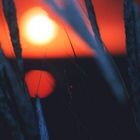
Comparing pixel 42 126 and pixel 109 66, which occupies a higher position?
pixel 109 66

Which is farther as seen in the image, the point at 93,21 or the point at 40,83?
the point at 40,83

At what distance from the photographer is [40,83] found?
2.88ft

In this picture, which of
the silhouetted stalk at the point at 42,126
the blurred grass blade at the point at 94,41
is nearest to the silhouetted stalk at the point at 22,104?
the silhouetted stalk at the point at 42,126

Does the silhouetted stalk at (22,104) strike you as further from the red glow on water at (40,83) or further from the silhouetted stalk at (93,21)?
the silhouetted stalk at (93,21)

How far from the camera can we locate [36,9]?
0.86 meters

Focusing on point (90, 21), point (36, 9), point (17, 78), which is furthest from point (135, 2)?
point (17, 78)

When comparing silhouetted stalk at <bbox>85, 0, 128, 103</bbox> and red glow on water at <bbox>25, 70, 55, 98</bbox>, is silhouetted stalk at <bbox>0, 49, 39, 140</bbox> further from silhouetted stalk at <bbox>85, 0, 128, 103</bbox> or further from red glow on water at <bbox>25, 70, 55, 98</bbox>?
silhouetted stalk at <bbox>85, 0, 128, 103</bbox>

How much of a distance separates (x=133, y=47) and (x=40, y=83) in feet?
0.95

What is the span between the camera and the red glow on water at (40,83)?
87 cm

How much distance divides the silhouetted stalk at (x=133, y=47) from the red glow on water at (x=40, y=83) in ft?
0.78

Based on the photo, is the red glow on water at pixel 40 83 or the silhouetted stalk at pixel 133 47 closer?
the silhouetted stalk at pixel 133 47

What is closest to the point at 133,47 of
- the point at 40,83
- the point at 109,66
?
the point at 109,66

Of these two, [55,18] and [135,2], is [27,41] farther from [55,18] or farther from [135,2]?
A: [135,2]

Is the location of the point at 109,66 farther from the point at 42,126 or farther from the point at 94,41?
the point at 42,126
